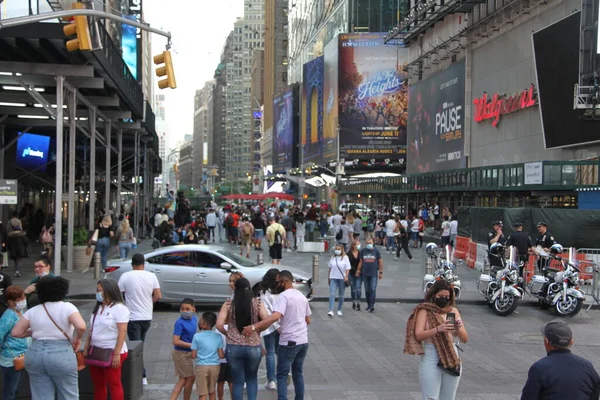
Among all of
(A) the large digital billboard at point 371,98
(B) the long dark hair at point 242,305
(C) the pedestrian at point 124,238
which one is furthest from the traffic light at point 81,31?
(A) the large digital billboard at point 371,98

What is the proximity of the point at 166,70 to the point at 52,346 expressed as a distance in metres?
8.43

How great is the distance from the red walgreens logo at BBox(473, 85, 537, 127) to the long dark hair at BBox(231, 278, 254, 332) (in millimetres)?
32058

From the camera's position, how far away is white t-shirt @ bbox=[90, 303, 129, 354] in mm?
7234

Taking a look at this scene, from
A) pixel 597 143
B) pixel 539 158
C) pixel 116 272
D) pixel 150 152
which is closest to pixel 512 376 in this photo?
pixel 116 272

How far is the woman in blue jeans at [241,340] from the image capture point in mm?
7578

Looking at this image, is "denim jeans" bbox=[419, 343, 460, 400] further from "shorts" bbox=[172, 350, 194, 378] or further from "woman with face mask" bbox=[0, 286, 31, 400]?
"woman with face mask" bbox=[0, 286, 31, 400]

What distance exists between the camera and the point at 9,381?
728 cm

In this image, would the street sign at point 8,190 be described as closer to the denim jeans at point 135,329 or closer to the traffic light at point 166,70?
the traffic light at point 166,70

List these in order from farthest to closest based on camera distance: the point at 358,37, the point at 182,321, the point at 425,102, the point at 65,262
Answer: the point at 358,37 < the point at 425,102 < the point at 65,262 < the point at 182,321

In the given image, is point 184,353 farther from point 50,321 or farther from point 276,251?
point 276,251

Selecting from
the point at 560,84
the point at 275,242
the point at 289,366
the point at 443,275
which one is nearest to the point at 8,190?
the point at 275,242

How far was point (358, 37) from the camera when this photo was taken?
82.3 metres

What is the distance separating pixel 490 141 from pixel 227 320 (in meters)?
38.4

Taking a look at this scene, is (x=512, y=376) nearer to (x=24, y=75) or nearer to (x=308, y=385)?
(x=308, y=385)
